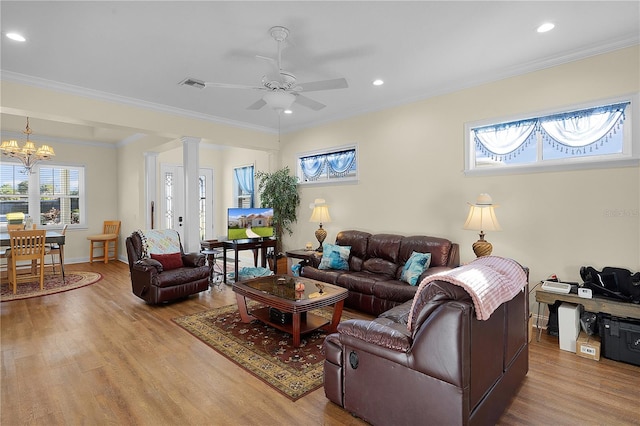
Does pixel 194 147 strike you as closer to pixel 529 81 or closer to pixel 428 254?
pixel 428 254

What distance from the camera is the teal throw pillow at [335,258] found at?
478 cm

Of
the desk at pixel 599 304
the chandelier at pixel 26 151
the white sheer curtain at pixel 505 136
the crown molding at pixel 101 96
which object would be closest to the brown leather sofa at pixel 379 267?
the desk at pixel 599 304

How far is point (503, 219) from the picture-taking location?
3939 millimetres

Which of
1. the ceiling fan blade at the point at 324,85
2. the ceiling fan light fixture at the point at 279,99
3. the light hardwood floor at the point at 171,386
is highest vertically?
the ceiling fan blade at the point at 324,85

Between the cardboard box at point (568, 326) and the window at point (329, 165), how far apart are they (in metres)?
3.34

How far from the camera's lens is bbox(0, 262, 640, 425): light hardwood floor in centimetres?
218

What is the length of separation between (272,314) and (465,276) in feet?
7.91

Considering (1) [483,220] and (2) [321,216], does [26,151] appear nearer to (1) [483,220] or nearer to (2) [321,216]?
(2) [321,216]

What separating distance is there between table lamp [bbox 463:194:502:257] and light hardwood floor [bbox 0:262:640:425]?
1.10 m

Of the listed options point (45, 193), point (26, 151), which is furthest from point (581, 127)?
point (45, 193)

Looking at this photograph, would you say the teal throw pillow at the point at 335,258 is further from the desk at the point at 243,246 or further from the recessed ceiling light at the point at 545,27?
the recessed ceiling light at the point at 545,27

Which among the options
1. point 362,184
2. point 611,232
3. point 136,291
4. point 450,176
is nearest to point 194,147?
point 136,291

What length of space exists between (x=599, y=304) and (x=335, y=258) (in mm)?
2980

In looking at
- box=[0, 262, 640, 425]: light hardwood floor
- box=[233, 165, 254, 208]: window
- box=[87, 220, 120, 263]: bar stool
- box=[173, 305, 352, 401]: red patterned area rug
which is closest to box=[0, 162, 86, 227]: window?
box=[87, 220, 120, 263]: bar stool
